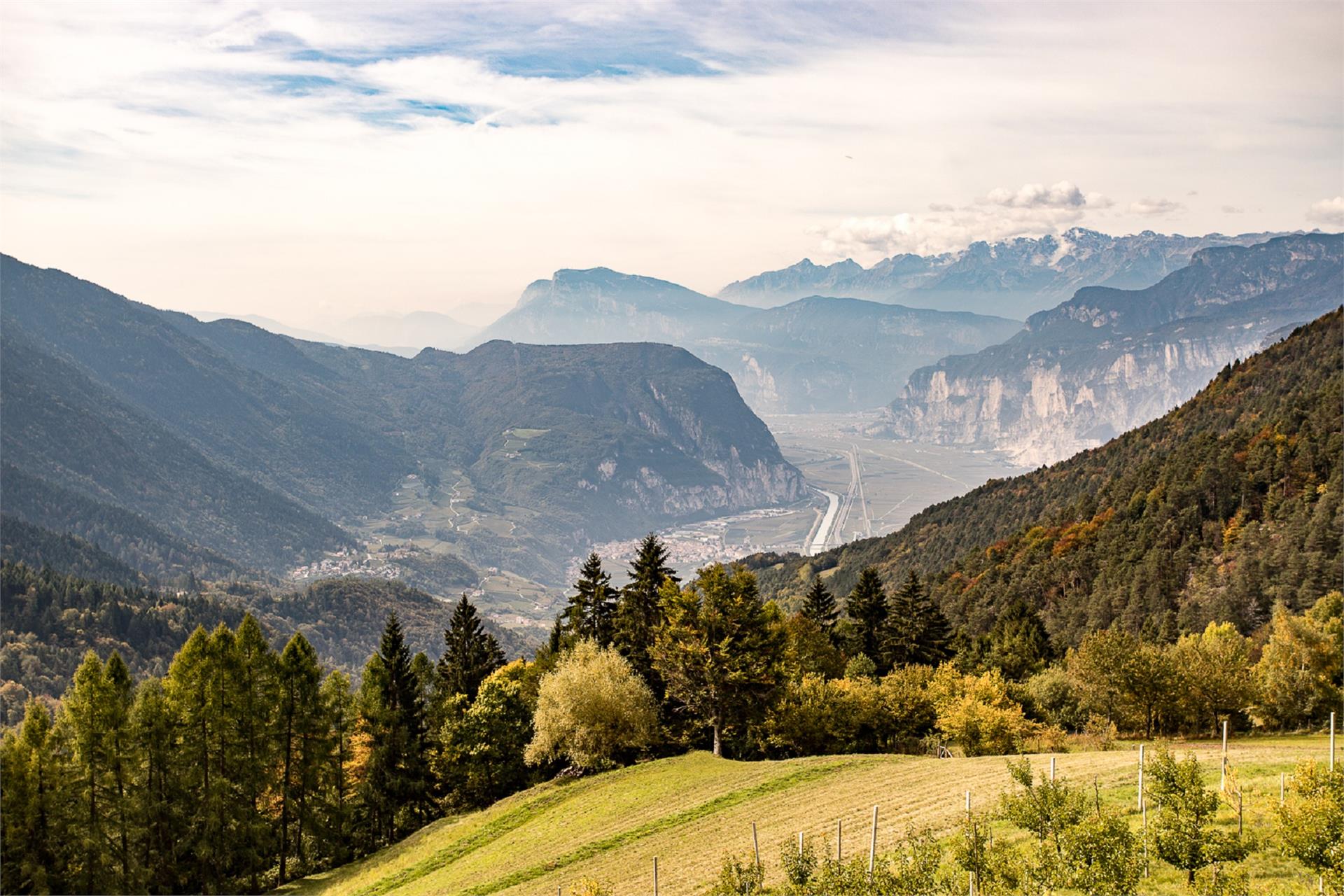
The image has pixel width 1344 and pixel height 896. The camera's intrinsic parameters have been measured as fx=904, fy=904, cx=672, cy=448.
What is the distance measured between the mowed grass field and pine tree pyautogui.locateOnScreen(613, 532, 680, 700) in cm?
887

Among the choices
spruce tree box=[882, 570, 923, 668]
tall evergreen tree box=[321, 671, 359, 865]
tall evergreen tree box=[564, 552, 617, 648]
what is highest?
tall evergreen tree box=[564, 552, 617, 648]

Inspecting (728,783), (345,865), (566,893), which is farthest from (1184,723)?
(345,865)

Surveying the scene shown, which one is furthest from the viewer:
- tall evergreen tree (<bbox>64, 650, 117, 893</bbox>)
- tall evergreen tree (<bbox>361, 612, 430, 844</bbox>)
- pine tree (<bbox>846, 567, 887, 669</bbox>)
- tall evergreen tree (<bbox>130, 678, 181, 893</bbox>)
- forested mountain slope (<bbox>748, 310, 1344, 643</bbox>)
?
forested mountain slope (<bbox>748, 310, 1344, 643</bbox>)

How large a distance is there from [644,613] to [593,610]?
5.42 metres

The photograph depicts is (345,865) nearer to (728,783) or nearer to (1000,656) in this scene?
(728,783)

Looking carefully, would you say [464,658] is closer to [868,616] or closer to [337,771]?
[337,771]

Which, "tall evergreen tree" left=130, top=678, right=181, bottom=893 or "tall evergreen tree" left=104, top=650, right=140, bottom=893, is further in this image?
"tall evergreen tree" left=130, top=678, right=181, bottom=893

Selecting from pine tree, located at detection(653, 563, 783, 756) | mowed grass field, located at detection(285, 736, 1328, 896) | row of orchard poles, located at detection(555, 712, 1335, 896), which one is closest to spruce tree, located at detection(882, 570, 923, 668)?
pine tree, located at detection(653, 563, 783, 756)

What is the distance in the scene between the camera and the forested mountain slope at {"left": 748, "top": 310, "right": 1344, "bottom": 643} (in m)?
99.1

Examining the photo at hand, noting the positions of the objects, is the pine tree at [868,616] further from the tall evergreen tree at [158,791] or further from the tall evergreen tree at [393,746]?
the tall evergreen tree at [158,791]

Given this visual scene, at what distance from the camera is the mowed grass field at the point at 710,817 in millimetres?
33750

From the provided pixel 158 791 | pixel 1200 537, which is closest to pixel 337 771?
pixel 158 791

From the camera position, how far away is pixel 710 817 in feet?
138

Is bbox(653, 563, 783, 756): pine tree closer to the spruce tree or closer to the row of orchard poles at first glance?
the row of orchard poles
